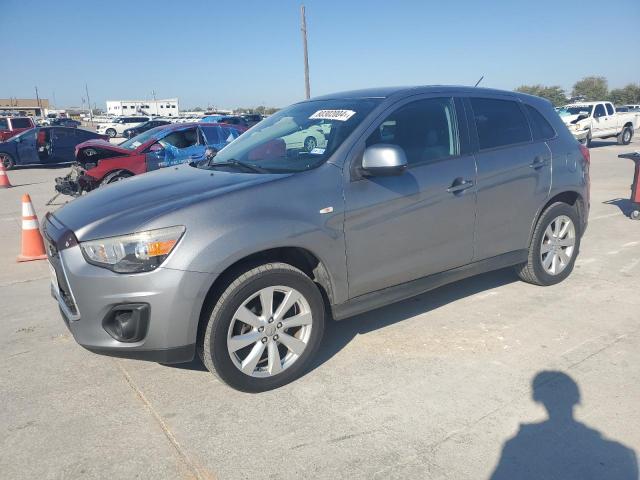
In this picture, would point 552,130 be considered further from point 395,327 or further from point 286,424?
point 286,424

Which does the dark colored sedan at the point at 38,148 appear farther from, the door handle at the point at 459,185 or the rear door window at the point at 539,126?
the door handle at the point at 459,185

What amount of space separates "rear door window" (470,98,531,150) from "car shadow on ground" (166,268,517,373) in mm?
1392

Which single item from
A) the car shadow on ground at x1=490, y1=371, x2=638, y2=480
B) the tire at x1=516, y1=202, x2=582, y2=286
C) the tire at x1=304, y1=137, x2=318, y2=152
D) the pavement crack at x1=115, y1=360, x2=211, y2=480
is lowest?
the car shadow on ground at x1=490, y1=371, x2=638, y2=480

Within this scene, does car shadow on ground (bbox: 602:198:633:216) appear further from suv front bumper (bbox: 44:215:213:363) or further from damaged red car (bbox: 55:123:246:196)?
suv front bumper (bbox: 44:215:213:363)

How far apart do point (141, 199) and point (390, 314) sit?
220 cm

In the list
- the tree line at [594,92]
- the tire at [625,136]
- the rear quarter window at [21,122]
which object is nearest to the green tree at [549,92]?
the tree line at [594,92]

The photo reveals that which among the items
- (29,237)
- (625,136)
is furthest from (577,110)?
(29,237)

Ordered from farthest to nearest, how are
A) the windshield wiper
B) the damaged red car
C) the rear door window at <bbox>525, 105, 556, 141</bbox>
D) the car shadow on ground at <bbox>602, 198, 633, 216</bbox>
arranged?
the damaged red car
the car shadow on ground at <bbox>602, 198, 633, 216</bbox>
the rear door window at <bbox>525, 105, 556, 141</bbox>
the windshield wiper

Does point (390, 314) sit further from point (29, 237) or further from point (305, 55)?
point (305, 55)

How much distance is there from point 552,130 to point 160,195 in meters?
3.51

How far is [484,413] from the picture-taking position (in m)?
2.78

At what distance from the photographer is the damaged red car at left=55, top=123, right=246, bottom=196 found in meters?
9.50

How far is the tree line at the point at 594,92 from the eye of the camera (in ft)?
204

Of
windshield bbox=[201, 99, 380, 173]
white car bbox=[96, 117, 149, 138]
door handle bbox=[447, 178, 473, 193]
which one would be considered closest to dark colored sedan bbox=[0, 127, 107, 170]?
windshield bbox=[201, 99, 380, 173]
